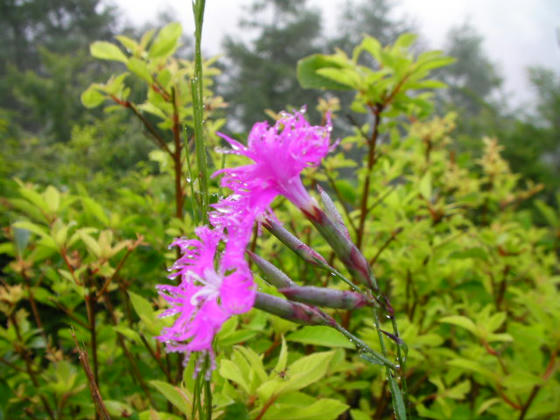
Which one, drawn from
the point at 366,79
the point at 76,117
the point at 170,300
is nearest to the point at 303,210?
the point at 170,300

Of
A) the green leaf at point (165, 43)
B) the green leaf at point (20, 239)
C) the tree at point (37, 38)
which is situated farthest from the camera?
the tree at point (37, 38)

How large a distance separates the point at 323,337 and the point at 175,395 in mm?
285

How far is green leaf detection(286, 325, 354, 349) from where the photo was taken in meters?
0.71

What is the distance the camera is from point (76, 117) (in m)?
11.5

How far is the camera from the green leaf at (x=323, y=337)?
0.71 metres

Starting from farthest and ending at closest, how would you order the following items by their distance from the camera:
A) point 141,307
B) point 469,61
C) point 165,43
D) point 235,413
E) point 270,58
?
point 469,61 → point 270,58 → point 165,43 → point 141,307 → point 235,413

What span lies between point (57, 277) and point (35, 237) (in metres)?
0.40

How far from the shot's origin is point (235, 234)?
42 centimetres

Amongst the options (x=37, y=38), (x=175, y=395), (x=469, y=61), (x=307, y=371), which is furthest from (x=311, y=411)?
(x=469, y=61)

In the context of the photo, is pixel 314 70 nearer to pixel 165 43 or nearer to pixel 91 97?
pixel 165 43

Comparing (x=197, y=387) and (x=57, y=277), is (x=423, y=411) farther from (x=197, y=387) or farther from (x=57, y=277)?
(x=57, y=277)

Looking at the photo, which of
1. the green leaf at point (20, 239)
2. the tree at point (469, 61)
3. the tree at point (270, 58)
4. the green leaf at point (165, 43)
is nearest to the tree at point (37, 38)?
the tree at point (270, 58)

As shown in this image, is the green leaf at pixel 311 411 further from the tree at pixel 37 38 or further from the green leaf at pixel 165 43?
the tree at pixel 37 38

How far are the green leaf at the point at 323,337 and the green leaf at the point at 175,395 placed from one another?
25 cm
